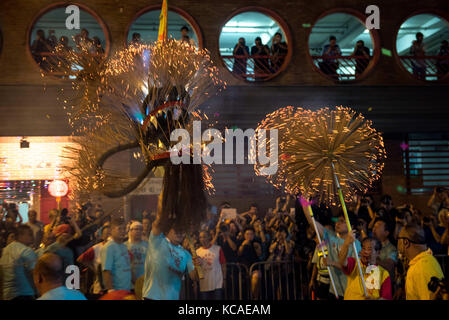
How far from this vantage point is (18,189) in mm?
12016

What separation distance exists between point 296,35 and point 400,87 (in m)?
3.46

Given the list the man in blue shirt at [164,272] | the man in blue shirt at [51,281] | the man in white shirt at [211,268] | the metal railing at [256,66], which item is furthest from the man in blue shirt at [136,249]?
the metal railing at [256,66]

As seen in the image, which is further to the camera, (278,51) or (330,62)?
(330,62)

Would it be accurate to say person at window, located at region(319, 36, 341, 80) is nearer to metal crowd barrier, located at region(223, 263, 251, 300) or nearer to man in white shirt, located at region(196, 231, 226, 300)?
metal crowd barrier, located at region(223, 263, 251, 300)

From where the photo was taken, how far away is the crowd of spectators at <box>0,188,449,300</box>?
4406 millimetres

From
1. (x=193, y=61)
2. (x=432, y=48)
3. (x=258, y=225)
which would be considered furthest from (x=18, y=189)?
(x=432, y=48)

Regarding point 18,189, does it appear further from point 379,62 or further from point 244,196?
point 379,62

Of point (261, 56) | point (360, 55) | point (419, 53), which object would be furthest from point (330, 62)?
point (419, 53)

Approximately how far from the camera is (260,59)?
13.0 metres

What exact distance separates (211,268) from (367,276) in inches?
112

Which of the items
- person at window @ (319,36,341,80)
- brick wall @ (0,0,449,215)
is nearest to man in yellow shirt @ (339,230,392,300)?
brick wall @ (0,0,449,215)

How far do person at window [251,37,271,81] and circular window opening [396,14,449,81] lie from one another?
404 centimetres

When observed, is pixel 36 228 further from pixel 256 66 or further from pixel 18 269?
pixel 256 66

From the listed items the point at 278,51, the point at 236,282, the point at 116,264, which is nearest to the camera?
the point at 116,264
